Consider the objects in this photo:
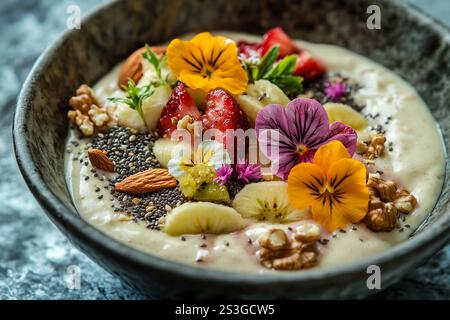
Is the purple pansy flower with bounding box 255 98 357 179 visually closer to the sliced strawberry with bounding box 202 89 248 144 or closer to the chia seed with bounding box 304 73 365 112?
the sliced strawberry with bounding box 202 89 248 144

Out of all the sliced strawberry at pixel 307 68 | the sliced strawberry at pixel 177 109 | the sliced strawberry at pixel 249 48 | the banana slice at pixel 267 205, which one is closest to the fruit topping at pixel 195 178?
the banana slice at pixel 267 205

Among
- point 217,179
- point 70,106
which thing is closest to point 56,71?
point 70,106

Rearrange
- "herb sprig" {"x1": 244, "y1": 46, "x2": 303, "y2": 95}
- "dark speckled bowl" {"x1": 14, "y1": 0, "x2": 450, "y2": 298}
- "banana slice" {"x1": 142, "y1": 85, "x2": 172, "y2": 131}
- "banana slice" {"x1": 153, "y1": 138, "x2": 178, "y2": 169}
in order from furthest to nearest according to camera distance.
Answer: "herb sprig" {"x1": 244, "y1": 46, "x2": 303, "y2": 95} → "banana slice" {"x1": 142, "y1": 85, "x2": 172, "y2": 131} → "banana slice" {"x1": 153, "y1": 138, "x2": 178, "y2": 169} → "dark speckled bowl" {"x1": 14, "y1": 0, "x2": 450, "y2": 298}

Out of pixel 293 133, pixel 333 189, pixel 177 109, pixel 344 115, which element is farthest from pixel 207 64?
pixel 333 189

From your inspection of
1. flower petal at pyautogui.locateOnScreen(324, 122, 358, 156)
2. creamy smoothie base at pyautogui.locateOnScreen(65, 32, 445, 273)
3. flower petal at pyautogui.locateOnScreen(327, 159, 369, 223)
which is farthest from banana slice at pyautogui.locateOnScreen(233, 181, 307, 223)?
flower petal at pyautogui.locateOnScreen(324, 122, 358, 156)

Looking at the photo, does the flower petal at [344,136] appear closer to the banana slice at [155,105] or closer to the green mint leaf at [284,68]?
the green mint leaf at [284,68]
